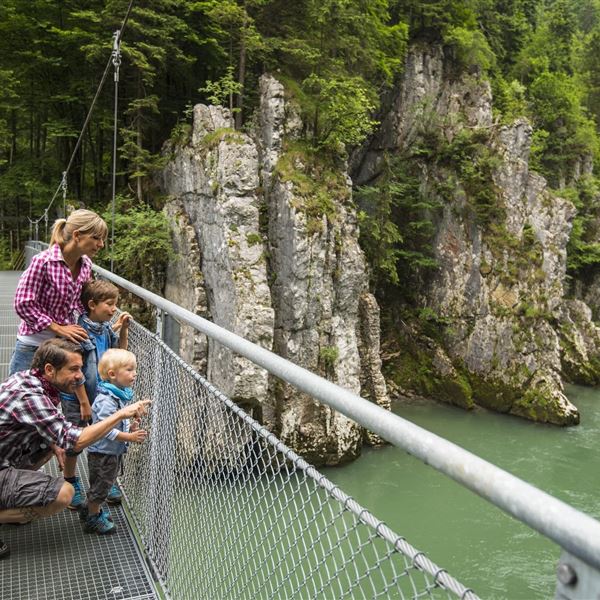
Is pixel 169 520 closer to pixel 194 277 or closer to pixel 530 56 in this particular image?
pixel 194 277

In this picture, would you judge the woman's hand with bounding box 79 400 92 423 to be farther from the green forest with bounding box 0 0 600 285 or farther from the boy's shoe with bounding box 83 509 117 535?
the green forest with bounding box 0 0 600 285

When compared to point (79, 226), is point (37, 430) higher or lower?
lower

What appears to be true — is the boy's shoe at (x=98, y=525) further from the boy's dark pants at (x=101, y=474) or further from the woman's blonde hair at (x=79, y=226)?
the woman's blonde hair at (x=79, y=226)

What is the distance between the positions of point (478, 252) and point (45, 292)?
15326 mm

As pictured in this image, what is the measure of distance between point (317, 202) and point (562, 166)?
1533cm

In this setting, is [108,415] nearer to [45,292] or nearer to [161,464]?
[161,464]

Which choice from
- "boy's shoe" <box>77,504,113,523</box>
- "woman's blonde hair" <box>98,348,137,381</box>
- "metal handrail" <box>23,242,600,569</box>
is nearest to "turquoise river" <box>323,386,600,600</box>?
"boy's shoe" <box>77,504,113,523</box>

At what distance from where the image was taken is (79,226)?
2.80m

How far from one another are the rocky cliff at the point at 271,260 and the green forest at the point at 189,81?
68 cm

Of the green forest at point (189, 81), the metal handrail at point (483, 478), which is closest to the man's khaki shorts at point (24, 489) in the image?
the metal handrail at point (483, 478)

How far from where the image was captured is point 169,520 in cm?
243

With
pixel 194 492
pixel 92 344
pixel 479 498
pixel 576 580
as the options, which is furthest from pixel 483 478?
pixel 479 498

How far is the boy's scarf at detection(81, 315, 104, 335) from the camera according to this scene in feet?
10.3

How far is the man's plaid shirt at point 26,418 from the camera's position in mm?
2334
